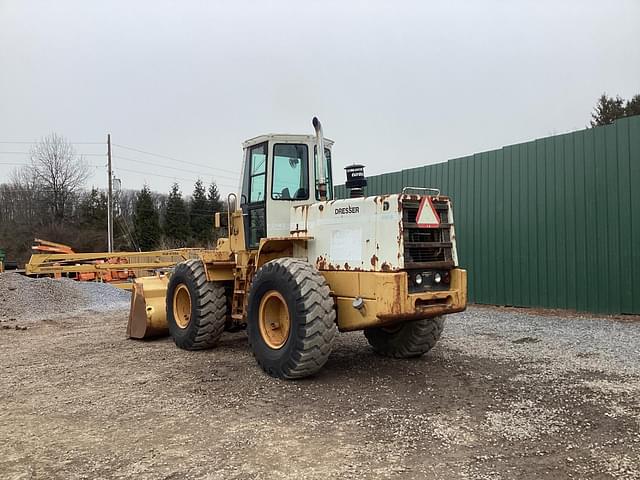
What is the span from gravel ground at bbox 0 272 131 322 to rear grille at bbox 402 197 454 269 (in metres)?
10.2

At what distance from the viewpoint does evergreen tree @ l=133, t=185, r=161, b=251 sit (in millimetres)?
48688

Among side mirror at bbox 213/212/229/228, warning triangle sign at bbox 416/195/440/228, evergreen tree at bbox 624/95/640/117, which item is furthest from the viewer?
evergreen tree at bbox 624/95/640/117

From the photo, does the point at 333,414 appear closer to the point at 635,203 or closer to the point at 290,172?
the point at 290,172

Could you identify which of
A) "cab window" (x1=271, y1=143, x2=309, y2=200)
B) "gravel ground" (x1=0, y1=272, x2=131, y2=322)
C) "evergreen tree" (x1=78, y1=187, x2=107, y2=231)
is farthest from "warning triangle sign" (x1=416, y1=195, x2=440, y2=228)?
"evergreen tree" (x1=78, y1=187, x2=107, y2=231)

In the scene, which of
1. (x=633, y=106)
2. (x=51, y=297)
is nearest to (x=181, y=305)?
(x=51, y=297)

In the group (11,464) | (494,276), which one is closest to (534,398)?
(11,464)

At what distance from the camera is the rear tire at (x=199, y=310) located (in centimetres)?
744

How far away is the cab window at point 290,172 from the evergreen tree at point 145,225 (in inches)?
1714

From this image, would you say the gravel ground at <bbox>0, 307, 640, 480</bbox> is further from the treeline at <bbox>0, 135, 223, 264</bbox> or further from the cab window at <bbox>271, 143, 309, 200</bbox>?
the treeline at <bbox>0, 135, 223, 264</bbox>

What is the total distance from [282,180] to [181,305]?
2.62m

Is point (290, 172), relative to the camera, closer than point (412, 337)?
No

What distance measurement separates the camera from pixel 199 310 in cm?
742

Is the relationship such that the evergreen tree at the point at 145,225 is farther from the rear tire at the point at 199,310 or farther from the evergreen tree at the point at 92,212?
the rear tire at the point at 199,310

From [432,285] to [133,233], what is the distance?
4687 centimetres
